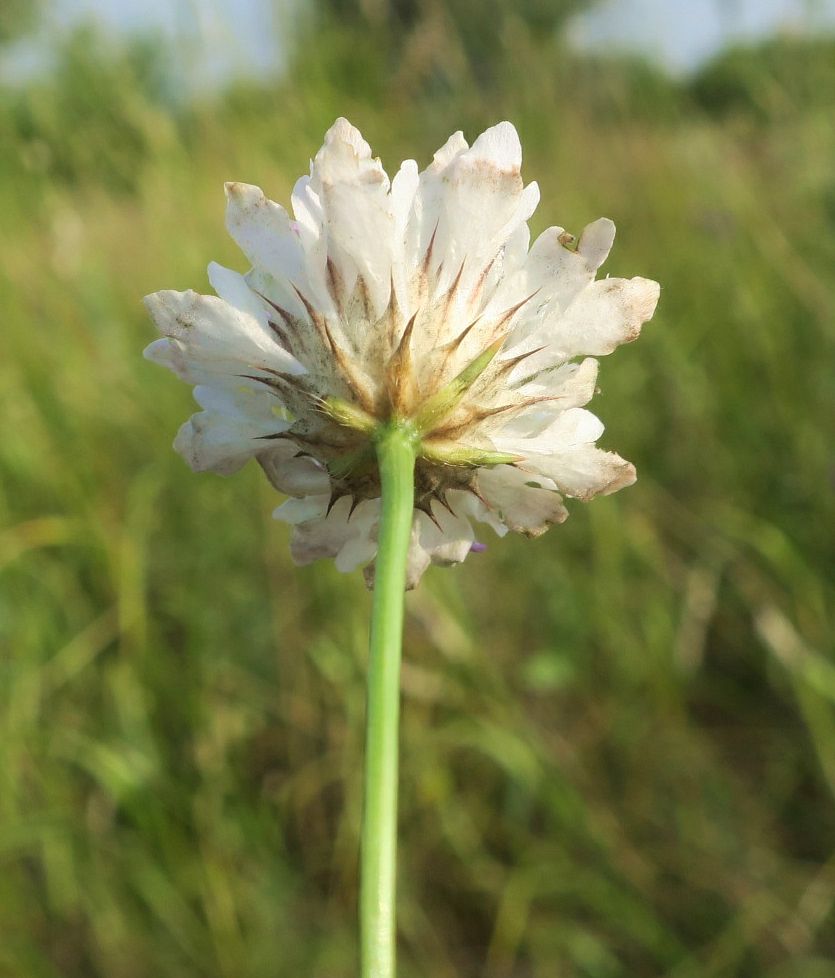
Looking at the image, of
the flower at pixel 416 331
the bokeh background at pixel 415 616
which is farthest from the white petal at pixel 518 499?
the bokeh background at pixel 415 616

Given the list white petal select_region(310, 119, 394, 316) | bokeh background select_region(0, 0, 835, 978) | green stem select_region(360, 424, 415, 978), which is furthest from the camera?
bokeh background select_region(0, 0, 835, 978)

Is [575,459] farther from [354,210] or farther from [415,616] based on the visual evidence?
[415,616]

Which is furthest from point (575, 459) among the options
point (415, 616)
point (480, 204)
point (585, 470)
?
point (415, 616)

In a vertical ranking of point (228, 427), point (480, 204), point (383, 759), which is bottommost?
point (383, 759)

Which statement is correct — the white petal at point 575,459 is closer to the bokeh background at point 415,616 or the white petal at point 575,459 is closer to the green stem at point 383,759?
the green stem at point 383,759

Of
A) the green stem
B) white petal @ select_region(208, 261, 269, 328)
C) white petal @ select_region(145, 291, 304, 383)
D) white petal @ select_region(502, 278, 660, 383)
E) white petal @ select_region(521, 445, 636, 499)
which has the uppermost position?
white petal @ select_region(502, 278, 660, 383)

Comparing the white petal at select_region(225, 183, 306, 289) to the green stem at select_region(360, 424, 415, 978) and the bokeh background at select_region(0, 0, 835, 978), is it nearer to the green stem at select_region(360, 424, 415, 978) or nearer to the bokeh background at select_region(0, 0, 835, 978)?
the green stem at select_region(360, 424, 415, 978)

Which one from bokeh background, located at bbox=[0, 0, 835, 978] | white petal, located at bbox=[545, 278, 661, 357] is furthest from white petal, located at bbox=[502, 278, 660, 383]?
bokeh background, located at bbox=[0, 0, 835, 978]
